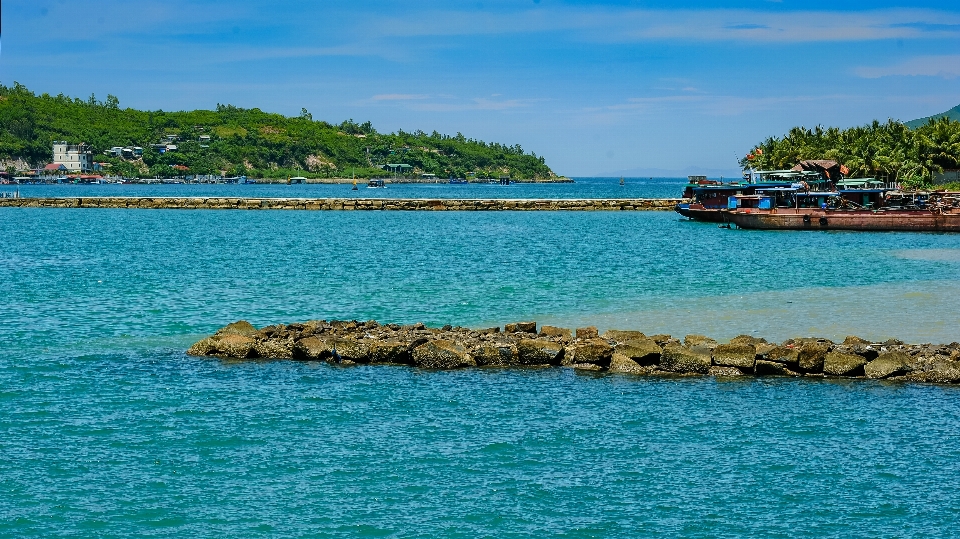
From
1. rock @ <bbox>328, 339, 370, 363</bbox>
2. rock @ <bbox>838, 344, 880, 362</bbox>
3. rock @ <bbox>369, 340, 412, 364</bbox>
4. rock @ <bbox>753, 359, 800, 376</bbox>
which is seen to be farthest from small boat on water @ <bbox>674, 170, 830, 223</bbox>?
rock @ <bbox>328, 339, 370, 363</bbox>

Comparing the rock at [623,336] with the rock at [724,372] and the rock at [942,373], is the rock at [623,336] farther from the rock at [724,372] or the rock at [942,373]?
the rock at [942,373]

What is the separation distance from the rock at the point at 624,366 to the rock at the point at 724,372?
1.50 meters

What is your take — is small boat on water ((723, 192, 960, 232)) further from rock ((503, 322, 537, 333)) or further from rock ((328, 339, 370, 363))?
rock ((328, 339, 370, 363))

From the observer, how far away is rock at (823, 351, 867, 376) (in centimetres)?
2506

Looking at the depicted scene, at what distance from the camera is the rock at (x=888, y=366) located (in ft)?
81.3

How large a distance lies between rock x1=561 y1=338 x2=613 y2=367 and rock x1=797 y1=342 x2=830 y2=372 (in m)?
4.34

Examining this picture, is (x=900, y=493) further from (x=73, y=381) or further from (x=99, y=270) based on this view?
(x=99, y=270)

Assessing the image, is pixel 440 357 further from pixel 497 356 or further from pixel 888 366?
pixel 888 366

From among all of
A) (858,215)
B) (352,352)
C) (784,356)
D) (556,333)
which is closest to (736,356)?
(784,356)

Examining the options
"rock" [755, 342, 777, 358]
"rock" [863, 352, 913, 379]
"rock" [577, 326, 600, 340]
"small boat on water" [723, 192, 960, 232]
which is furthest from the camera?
"small boat on water" [723, 192, 960, 232]

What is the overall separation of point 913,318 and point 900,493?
18.7 metres

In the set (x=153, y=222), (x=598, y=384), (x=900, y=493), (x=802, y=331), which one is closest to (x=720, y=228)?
(x=153, y=222)

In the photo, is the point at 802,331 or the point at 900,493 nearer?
the point at 900,493

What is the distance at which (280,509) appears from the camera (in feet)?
55.1
